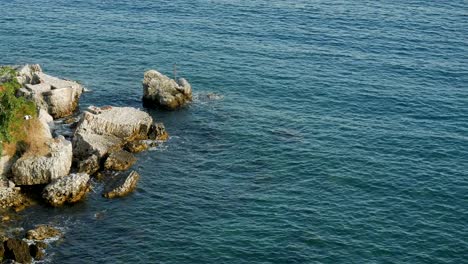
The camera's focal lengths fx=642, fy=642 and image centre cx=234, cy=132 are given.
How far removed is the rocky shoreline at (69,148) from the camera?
79.8 metres

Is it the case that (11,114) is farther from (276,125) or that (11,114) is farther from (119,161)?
(276,125)

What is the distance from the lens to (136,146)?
94.1 meters

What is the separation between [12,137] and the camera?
271ft

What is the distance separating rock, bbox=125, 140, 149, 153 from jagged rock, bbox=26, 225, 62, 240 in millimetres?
21949

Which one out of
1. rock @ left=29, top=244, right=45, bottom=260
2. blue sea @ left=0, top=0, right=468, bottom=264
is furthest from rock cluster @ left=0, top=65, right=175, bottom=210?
rock @ left=29, top=244, right=45, bottom=260

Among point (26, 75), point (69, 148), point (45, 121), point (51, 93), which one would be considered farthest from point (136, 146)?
point (26, 75)

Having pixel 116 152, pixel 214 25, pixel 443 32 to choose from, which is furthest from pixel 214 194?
pixel 443 32

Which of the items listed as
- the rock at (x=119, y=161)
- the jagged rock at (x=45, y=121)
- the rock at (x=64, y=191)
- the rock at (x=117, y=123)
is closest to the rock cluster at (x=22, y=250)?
the rock at (x=64, y=191)

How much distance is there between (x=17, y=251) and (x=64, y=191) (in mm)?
12994

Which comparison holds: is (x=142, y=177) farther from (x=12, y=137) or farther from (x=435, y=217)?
(x=435, y=217)

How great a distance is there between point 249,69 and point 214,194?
48.1m

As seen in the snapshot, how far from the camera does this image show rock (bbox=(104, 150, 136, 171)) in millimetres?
87812

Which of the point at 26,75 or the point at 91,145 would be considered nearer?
the point at 91,145

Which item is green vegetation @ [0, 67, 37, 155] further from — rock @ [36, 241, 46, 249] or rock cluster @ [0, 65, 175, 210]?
rock @ [36, 241, 46, 249]
